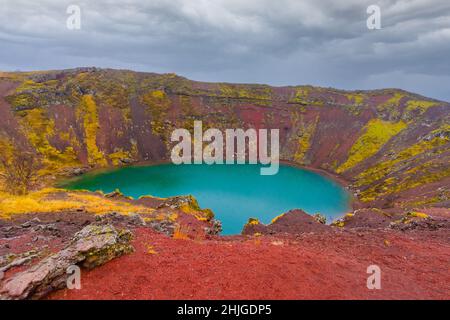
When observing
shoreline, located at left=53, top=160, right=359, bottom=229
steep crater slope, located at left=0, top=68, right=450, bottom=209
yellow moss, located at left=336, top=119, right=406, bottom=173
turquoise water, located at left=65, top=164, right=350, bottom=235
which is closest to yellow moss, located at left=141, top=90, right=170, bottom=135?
steep crater slope, located at left=0, top=68, right=450, bottom=209

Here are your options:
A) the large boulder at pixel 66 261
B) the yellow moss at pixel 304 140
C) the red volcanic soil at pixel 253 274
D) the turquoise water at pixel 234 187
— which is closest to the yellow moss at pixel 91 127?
the turquoise water at pixel 234 187

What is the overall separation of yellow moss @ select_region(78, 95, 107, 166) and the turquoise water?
8.62 m

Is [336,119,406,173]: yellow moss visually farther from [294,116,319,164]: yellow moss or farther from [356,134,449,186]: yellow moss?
[294,116,319,164]: yellow moss

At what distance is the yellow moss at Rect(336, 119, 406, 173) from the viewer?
94.3 metres

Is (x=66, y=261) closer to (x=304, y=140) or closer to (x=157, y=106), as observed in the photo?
(x=304, y=140)

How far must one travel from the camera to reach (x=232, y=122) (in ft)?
399

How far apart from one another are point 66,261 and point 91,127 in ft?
305

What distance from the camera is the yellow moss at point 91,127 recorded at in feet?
297

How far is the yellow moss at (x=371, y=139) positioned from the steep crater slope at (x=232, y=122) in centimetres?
30

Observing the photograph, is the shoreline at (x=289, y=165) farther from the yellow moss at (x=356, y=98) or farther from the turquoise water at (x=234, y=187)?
the yellow moss at (x=356, y=98)

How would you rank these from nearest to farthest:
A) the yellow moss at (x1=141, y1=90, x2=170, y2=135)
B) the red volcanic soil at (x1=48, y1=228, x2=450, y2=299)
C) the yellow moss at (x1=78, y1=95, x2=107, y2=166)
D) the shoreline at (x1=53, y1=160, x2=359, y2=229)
Result: the red volcanic soil at (x1=48, y1=228, x2=450, y2=299)
the shoreline at (x1=53, y1=160, x2=359, y2=229)
the yellow moss at (x1=78, y1=95, x2=107, y2=166)
the yellow moss at (x1=141, y1=90, x2=170, y2=135)

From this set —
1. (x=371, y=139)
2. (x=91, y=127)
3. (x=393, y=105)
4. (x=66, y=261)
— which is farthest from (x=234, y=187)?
(x=393, y=105)
